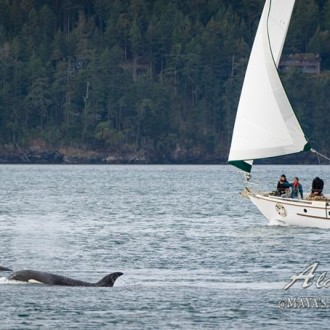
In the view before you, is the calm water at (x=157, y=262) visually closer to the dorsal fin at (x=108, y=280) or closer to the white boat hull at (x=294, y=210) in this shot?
the dorsal fin at (x=108, y=280)

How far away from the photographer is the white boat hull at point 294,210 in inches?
2494

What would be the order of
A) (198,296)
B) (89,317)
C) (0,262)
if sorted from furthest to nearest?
(0,262) < (198,296) < (89,317)

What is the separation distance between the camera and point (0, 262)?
169ft

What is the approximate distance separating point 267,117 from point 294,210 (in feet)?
25.2

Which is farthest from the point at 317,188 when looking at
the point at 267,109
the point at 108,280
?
the point at 108,280

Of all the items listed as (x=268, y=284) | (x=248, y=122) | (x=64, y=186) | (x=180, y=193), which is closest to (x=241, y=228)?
(x=248, y=122)

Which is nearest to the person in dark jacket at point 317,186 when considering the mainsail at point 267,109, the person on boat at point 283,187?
the person on boat at point 283,187

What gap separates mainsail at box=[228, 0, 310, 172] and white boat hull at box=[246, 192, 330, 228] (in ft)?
10.8

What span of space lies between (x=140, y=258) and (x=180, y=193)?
59383 millimetres

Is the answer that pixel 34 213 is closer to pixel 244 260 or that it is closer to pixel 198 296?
pixel 244 260

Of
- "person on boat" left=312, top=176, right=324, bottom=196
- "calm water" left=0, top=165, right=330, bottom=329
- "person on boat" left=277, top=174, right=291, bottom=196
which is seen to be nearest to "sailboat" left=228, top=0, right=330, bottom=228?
"person on boat" left=277, top=174, right=291, bottom=196

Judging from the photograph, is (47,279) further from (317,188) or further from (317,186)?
(317,188)

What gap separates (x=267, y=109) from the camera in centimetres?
7156

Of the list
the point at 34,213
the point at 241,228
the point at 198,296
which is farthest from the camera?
the point at 34,213
